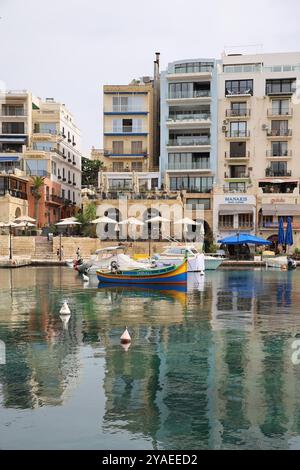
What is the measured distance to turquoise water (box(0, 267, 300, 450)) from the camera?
995 cm

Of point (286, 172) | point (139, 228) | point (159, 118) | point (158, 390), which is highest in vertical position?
point (159, 118)

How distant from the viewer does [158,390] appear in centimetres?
1235

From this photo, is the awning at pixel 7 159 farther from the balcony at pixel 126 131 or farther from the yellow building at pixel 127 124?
the balcony at pixel 126 131

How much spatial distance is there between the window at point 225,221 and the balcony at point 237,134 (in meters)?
10.1

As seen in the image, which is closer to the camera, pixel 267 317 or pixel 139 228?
pixel 267 317

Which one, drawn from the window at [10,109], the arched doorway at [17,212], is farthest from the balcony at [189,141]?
the window at [10,109]

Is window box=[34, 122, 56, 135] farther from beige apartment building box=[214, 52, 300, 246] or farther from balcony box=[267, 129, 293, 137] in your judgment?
balcony box=[267, 129, 293, 137]

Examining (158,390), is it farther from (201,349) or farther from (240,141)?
(240,141)

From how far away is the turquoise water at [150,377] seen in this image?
9945 millimetres

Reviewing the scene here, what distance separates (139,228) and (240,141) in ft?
55.2

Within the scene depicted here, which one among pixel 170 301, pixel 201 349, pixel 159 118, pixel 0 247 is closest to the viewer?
pixel 201 349

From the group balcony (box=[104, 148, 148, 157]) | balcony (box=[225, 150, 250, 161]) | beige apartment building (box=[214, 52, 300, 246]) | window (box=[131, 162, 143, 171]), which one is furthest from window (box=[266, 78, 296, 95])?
window (box=[131, 162, 143, 171])

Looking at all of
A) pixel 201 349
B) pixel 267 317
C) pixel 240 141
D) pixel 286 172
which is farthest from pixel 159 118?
Result: pixel 201 349

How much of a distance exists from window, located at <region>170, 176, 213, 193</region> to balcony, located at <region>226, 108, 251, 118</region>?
7608 mm
